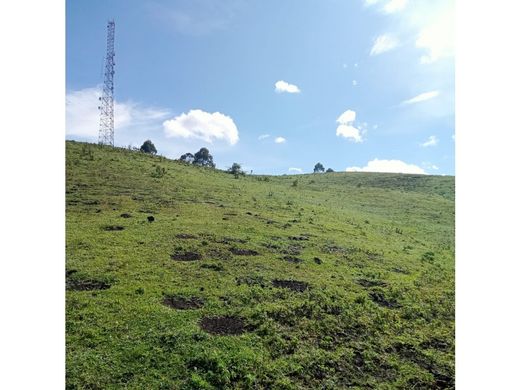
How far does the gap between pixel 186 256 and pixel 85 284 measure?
385cm

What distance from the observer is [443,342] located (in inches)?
390

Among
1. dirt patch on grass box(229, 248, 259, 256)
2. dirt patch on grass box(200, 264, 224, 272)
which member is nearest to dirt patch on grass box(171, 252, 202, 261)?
dirt patch on grass box(200, 264, 224, 272)

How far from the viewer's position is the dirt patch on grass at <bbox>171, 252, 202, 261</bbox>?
45.4 ft

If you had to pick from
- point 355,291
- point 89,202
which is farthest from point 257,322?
point 89,202

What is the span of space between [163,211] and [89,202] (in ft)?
12.6

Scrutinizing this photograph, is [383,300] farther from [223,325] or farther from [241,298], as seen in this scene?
[223,325]

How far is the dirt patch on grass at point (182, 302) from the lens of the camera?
400 inches

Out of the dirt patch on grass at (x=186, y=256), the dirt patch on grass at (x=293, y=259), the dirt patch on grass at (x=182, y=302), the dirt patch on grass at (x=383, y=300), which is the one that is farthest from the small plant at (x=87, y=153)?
the dirt patch on grass at (x=383, y=300)

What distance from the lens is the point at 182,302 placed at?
34.2 ft

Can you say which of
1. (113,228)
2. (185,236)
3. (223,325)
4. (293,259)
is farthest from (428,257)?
(113,228)

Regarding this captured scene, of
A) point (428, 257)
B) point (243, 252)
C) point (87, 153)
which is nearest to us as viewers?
point (243, 252)

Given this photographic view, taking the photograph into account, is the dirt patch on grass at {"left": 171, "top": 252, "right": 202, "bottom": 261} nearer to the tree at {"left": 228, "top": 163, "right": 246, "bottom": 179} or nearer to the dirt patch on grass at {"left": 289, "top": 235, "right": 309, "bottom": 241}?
the dirt patch on grass at {"left": 289, "top": 235, "right": 309, "bottom": 241}

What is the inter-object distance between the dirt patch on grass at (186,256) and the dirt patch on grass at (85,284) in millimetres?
2998
